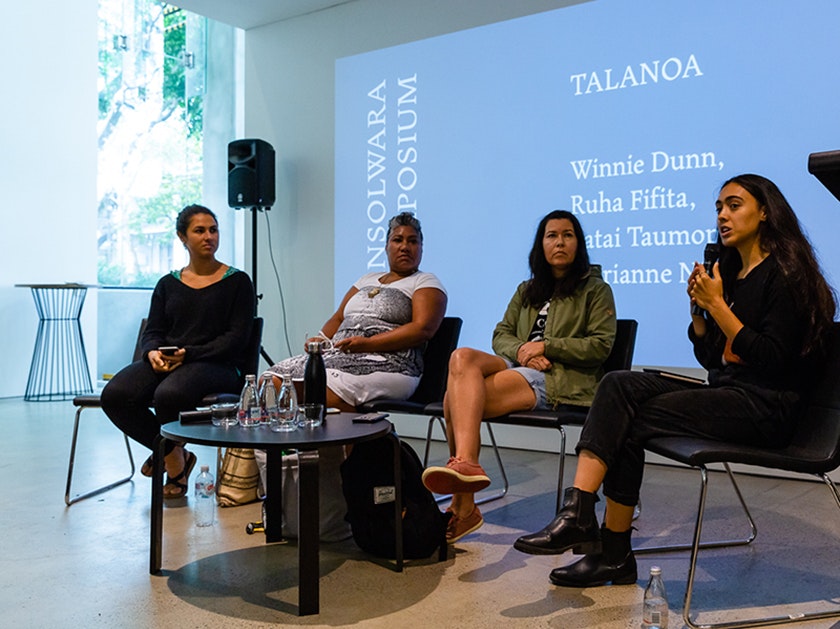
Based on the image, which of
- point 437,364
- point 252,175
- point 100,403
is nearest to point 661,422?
point 437,364

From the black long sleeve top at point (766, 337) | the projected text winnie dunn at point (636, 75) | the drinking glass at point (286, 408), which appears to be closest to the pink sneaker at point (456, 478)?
the drinking glass at point (286, 408)

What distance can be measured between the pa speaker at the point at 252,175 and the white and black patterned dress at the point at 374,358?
83.7 inches

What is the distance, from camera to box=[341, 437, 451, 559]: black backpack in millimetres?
2500

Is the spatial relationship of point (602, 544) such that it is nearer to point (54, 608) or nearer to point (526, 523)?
point (526, 523)

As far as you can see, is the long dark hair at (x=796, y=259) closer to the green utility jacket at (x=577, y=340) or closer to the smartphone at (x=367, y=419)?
the green utility jacket at (x=577, y=340)

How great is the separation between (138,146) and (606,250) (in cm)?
522

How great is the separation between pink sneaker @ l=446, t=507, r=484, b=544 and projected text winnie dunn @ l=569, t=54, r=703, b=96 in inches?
99.6

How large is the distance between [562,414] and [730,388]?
675 mm

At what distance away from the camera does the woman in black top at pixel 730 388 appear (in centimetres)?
217

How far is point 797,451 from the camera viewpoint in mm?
2160

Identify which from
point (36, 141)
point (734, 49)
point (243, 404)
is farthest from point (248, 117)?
point (243, 404)

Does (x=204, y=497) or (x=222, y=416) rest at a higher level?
(x=222, y=416)

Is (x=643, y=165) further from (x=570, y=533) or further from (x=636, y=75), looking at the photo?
(x=570, y=533)

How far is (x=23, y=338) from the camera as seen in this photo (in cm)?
681
